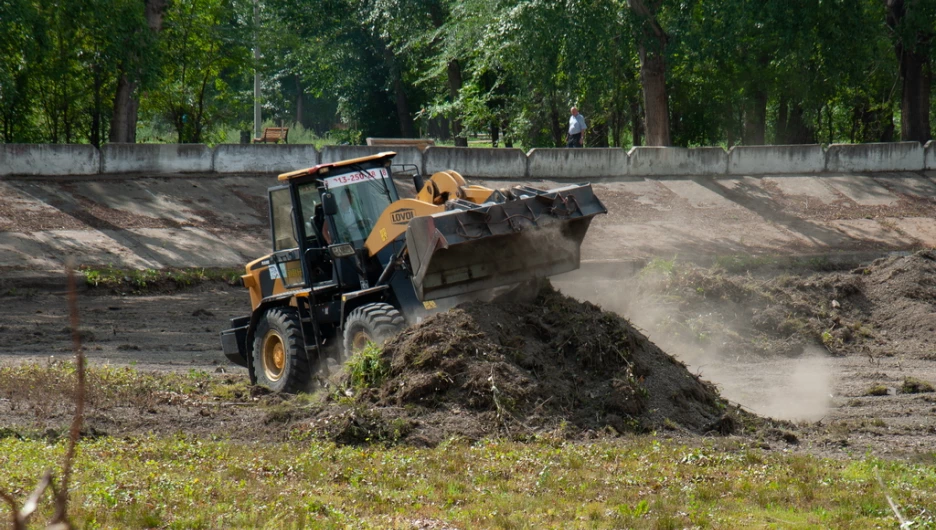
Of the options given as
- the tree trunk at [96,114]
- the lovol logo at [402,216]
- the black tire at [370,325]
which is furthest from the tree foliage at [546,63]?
the black tire at [370,325]

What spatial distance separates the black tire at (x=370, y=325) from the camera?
32.4ft

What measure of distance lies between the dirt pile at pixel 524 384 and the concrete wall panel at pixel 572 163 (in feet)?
53.6

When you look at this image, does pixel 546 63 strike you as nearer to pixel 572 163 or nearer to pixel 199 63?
pixel 572 163

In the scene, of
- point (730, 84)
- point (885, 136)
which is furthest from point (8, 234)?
point (885, 136)

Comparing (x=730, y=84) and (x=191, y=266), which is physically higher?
(x=730, y=84)

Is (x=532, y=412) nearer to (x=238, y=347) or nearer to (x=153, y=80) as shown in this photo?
(x=238, y=347)

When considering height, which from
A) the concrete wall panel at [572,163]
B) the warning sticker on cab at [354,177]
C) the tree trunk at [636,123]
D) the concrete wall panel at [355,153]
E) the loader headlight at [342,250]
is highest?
the tree trunk at [636,123]

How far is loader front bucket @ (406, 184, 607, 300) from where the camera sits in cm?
968

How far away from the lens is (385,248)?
419 inches

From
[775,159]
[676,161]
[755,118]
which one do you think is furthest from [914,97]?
[676,161]

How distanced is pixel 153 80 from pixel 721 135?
62.1 ft

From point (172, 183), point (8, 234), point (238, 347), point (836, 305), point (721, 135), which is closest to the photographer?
point (238, 347)

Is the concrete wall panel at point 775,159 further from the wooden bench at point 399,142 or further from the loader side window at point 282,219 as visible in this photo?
the loader side window at point 282,219

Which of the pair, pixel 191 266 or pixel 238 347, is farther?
pixel 191 266
